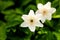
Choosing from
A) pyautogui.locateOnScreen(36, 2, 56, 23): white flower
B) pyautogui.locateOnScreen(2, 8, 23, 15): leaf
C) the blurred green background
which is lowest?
the blurred green background

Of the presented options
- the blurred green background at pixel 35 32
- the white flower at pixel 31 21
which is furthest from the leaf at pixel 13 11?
the white flower at pixel 31 21

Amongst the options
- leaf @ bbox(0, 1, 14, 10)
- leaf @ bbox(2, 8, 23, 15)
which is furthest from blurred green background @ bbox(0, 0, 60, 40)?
leaf @ bbox(0, 1, 14, 10)

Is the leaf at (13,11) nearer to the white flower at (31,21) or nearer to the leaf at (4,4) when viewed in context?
the leaf at (4,4)

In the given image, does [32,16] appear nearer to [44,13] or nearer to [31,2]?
[44,13]

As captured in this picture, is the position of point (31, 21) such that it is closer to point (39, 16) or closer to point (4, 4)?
point (39, 16)

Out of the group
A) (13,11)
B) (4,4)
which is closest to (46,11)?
(13,11)

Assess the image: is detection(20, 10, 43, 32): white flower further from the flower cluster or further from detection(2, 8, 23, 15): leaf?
detection(2, 8, 23, 15): leaf

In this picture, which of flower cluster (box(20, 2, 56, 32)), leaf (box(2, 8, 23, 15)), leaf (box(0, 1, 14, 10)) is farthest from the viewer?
leaf (box(0, 1, 14, 10))
